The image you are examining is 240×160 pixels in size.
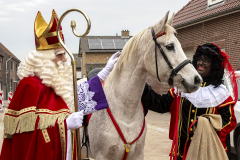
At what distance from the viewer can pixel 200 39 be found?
1033cm

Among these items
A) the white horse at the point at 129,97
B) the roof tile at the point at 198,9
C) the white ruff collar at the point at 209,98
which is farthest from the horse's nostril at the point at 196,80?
the roof tile at the point at 198,9

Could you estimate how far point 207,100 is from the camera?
2453 millimetres

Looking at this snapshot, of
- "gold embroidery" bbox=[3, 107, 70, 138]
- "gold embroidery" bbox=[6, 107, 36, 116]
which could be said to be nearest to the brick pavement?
"gold embroidery" bbox=[3, 107, 70, 138]

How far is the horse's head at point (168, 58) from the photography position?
2010mm

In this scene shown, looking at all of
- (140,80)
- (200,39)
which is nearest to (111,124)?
(140,80)

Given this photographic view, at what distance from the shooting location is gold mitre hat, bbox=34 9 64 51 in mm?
1938

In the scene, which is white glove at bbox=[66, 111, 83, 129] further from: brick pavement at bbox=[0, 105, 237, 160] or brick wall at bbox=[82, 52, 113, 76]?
brick wall at bbox=[82, 52, 113, 76]

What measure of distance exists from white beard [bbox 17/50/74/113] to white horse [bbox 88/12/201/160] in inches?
19.4

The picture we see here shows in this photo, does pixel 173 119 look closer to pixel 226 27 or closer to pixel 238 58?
pixel 238 58

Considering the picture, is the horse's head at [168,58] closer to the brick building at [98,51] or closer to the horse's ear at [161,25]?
the horse's ear at [161,25]

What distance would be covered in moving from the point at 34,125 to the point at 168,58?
1267 millimetres

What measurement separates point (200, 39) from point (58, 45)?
368 inches

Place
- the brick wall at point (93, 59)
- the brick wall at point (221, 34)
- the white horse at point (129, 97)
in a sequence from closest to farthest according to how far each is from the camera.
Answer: the white horse at point (129, 97) → the brick wall at point (221, 34) → the brick wall at point (93, 59)

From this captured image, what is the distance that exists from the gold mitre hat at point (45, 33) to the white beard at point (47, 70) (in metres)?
0.07
